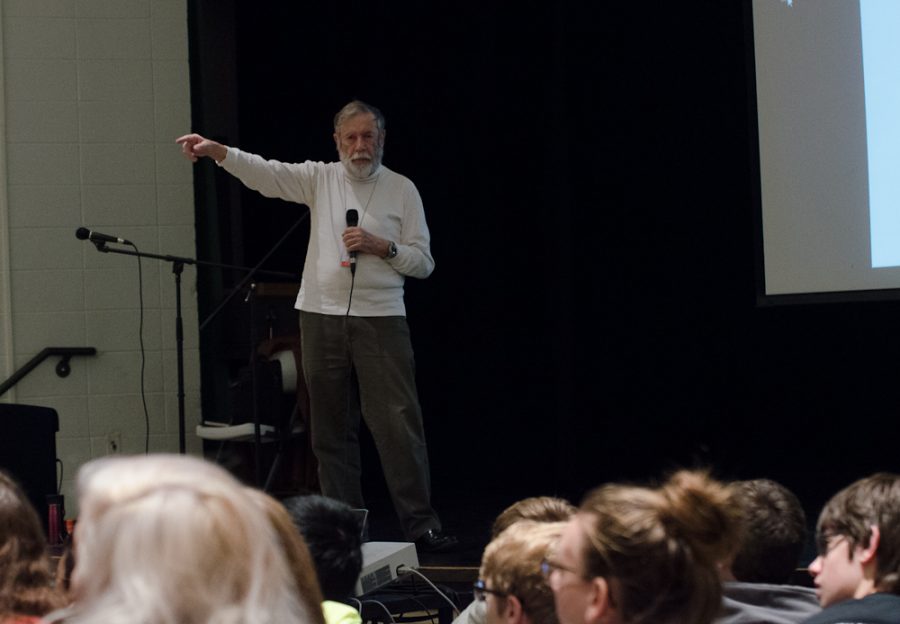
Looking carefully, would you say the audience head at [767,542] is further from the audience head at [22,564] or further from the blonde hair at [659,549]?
the audience head at [22,564]

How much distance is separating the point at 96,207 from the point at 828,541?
419 cm

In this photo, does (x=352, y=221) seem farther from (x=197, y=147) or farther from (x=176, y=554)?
(x=176, y=554)

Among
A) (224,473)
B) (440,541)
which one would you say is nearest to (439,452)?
(440,541)

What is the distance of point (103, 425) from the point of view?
17.5ft

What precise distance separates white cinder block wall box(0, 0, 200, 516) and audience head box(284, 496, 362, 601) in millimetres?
3608

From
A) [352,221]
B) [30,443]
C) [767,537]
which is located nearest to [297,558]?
[767,537]

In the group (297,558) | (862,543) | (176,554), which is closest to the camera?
(176,554)

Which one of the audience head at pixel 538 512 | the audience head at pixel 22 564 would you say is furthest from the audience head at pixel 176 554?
the audience head at pixel 538 512

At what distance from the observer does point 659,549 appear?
1291 millimetres

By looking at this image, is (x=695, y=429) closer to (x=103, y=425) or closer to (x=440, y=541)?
(x=440, y=541)

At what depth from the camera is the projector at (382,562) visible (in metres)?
2.68

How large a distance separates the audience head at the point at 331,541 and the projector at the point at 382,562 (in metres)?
0.68

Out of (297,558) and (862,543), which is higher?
(297,558)

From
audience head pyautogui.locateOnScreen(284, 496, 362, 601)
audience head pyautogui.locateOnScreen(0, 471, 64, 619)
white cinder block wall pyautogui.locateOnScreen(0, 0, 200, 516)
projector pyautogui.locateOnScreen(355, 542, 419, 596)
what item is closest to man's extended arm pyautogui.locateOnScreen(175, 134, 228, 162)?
white cinder block wall pyautogui.locateOnScreen(0, 0, 200, 516)
